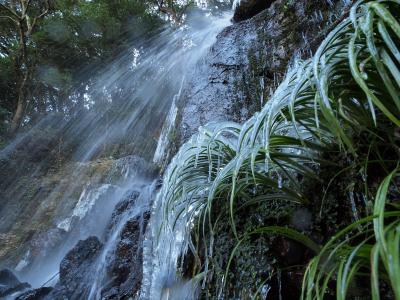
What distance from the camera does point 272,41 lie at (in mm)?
4160

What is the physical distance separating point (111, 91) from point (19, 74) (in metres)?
2.71

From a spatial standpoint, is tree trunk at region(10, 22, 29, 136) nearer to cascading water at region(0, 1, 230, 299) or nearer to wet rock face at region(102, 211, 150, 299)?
cascading water at region(0, 1, 230, 299)

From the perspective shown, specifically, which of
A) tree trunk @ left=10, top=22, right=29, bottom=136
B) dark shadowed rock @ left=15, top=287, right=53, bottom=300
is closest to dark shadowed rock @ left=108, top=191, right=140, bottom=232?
dark shadowed rock @ left=15, top=287, right=53, bottom=300

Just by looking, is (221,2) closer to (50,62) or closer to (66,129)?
(50,62)

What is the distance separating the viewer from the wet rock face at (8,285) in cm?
472

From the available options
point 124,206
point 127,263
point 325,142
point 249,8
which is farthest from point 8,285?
point 249,8

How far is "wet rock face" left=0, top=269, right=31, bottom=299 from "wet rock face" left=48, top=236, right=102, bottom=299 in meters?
1.14

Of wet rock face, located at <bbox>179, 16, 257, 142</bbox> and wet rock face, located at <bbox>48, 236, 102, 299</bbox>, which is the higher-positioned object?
wet rock face, located at <bbox>179, 16, 257, 142</bbox>

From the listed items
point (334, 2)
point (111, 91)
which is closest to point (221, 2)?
point (111, 91)

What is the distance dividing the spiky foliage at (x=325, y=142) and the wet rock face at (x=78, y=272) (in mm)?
2375

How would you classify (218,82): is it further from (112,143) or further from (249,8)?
(112,143)

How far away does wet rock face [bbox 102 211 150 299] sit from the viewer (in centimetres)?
311

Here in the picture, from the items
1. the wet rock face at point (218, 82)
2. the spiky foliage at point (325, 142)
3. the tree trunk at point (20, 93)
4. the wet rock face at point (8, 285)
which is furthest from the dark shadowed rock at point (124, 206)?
the tree trunk at point (20, 93)

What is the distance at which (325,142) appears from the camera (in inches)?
62.7
